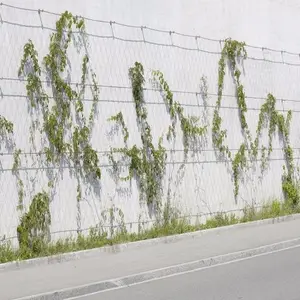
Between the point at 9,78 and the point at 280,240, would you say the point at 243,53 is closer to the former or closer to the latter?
the point at 280,240

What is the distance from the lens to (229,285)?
32.1 feet

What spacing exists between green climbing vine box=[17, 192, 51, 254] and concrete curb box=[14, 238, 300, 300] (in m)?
2.25

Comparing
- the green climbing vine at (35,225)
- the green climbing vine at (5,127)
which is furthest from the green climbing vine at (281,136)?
the green climbing vine at (5,127)

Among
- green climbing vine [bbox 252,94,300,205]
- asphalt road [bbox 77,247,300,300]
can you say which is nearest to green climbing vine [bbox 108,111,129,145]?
asphalt road [bbox 77,247,300,300]

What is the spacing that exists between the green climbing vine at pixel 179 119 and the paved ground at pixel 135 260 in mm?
2014

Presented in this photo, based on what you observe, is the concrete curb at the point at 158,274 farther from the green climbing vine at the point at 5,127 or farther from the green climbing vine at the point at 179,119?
the green climbing vine at the point at 5,127

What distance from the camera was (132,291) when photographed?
9.66 m

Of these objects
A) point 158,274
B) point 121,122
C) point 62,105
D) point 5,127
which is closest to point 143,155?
point 121,122

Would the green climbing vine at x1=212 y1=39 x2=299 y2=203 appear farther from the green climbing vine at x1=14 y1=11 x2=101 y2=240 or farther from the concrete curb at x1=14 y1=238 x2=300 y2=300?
the green climbing vine at x1=14 y1=11 x2=101 y2=240

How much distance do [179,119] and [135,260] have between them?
415cm

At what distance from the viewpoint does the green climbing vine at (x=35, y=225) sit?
1196 cm

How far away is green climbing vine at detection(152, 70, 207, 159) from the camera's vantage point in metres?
14.8

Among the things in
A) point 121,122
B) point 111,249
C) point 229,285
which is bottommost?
point 229,285

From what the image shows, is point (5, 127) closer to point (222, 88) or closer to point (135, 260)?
point (135, 260)
